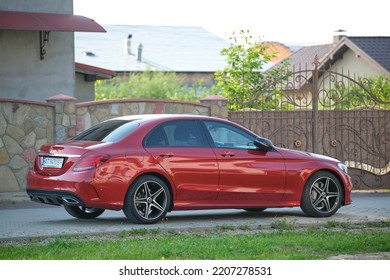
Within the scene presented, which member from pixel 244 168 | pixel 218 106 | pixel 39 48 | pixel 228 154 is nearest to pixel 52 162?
pixel 228 154

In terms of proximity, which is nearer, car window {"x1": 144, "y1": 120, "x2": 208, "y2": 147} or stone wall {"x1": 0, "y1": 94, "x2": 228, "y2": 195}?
car window {"x1": 144, "y1": 120, "x2": 208, "y2": 147}

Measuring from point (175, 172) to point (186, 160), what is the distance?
0.27 meters

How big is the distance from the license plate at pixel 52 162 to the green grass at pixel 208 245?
161cm

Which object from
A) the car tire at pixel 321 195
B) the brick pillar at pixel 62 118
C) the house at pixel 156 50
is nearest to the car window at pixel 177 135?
the car tire at pixel 321 195

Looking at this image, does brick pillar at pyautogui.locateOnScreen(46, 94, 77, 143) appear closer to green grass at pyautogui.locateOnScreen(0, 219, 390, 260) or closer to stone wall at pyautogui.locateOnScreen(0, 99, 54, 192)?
stone wall at pyautogui.locateOnScreen(0, 99, 54, 192)

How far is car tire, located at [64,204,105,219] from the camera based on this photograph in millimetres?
14992

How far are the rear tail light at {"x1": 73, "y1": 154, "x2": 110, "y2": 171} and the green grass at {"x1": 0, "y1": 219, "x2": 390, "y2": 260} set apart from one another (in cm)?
124

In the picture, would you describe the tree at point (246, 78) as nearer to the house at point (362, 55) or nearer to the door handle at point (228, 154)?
the door handle at point (228, 154)

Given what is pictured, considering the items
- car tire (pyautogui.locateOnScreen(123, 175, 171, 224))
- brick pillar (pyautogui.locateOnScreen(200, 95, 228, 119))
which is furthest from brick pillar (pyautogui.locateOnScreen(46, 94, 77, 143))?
car tire (pyautogui.locateOnScreen(123, 175, 171, 224))

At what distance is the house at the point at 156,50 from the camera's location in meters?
67.8

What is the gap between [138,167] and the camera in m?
13.9

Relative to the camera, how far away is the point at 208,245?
11.3 metres

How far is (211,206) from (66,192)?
2055mm

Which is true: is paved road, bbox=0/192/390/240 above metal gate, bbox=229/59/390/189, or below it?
below
